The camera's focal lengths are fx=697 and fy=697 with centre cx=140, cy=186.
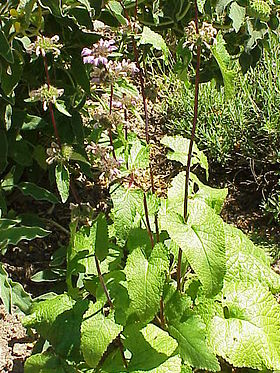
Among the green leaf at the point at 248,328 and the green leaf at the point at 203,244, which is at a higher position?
the green leaf at the point at 203,244

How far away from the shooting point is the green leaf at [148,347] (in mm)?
2004

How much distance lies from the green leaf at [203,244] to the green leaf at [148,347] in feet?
0.69

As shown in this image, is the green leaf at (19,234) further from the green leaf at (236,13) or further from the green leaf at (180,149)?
the green leaf at (236,13)

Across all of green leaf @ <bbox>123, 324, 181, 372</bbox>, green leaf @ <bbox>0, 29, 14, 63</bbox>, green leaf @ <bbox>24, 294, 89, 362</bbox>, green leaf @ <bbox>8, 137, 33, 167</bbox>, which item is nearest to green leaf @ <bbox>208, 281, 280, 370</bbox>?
green leaf @ <bbox>123, 324, 181, 372</bbox>

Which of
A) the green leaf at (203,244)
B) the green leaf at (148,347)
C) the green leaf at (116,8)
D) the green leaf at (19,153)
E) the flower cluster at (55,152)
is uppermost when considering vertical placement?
the green leaf at (116,8)

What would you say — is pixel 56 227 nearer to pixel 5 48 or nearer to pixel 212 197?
pixel 212 197

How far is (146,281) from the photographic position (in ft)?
6.44

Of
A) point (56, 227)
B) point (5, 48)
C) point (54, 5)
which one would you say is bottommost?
point (56, 227)

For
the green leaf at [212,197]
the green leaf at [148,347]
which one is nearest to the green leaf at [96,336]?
the green leaf at [148,347]

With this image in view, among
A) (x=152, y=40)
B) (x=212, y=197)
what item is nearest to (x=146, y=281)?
(x=212, y=197)

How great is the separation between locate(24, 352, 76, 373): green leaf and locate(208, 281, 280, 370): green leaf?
1.49ft

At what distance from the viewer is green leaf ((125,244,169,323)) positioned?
195 centimetres

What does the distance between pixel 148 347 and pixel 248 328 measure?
0.34 metres

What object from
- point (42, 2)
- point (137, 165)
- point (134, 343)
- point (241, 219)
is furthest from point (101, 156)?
point (241, 219)
